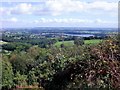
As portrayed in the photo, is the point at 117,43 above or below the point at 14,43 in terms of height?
above

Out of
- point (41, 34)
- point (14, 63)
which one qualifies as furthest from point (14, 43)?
point (14, 63)

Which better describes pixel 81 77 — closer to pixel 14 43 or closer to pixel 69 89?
pixel 69 89

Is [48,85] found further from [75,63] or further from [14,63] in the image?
[14,63]

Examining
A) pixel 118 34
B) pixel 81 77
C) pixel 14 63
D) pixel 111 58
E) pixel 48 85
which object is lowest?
pixel 14 63

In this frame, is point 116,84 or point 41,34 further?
point 41,34

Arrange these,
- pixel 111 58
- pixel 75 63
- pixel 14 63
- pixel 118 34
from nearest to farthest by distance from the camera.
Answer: pixel 111 58
pixel 75 63
pixel 118 34
pixel 14 63

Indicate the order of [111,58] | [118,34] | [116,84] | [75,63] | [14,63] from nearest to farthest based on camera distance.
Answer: [116,84]
[111,58]
[75,63]
[118,34]
[14,63]

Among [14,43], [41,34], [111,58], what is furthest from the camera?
[41,34]

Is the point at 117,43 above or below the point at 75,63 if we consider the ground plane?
above

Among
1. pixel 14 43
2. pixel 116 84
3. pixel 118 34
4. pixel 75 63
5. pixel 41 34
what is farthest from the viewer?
pixel 41 34
